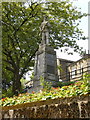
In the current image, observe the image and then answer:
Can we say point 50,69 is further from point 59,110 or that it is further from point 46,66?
point 59,110

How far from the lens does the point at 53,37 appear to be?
74.1 ft

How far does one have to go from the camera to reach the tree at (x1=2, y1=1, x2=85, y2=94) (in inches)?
819

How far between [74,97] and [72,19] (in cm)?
1892

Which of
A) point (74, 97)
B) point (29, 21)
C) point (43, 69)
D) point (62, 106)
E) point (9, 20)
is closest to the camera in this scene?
point (62, 106)

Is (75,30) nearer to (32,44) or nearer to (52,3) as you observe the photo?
(52,3)

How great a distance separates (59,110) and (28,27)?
60.9 ft

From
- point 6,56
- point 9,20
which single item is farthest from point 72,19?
point 6,56

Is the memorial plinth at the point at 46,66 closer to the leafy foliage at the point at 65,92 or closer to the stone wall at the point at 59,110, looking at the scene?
the leafy foliage at the point at 65,92

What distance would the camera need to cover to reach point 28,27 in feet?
73.0

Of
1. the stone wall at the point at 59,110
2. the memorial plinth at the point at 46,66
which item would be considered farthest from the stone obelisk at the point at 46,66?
the stone wall at the point at 59,110

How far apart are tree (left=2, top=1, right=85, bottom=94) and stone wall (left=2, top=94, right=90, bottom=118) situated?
49.7ft

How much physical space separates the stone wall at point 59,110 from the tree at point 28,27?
15.1 meters

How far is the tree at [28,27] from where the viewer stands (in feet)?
68.2

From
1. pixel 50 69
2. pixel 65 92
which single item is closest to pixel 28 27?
pixel 50 69
